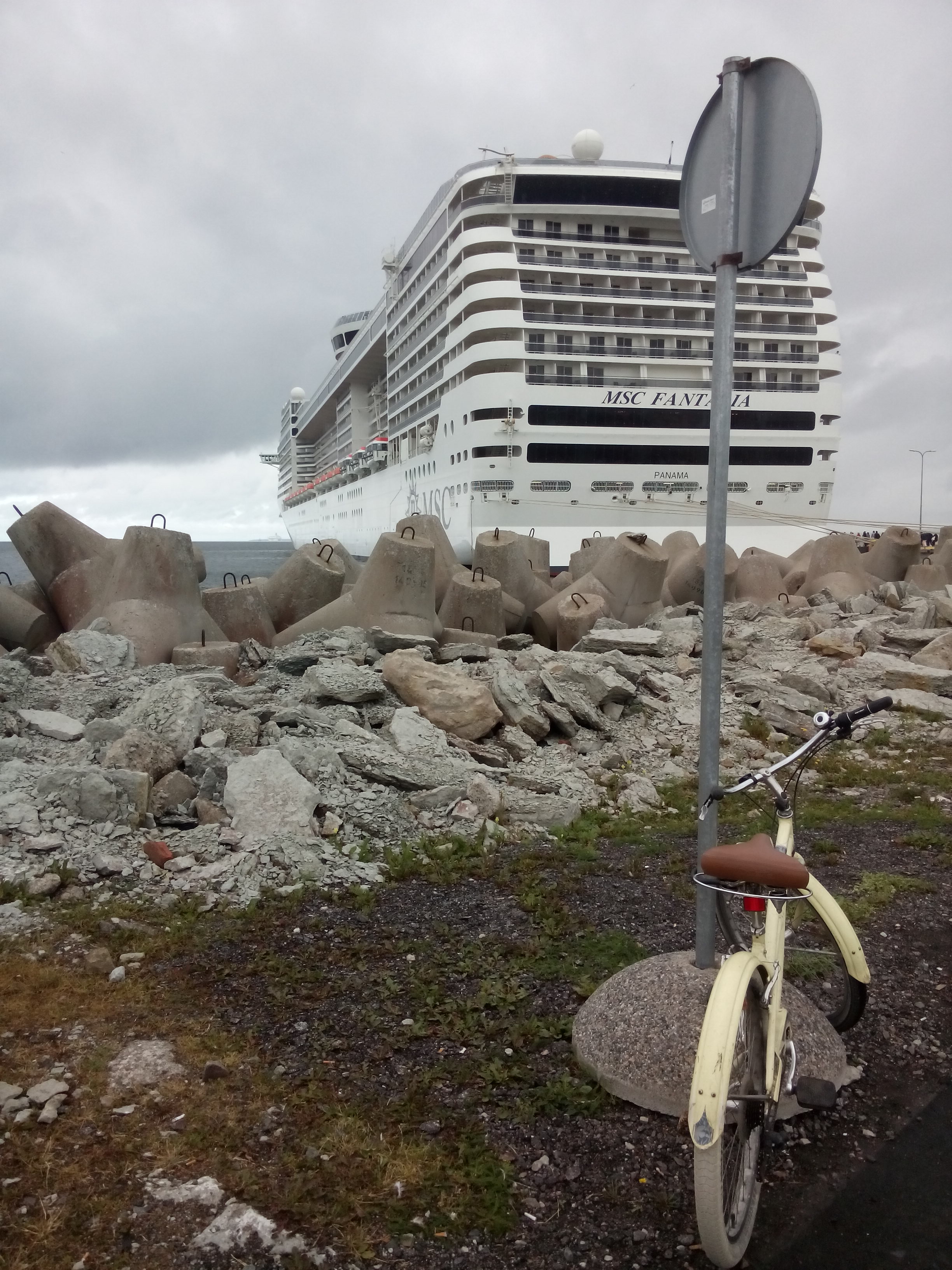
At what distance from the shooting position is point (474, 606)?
12.9 meters

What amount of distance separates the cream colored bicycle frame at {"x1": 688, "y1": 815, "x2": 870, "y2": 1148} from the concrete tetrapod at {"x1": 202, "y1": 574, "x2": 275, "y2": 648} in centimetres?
917

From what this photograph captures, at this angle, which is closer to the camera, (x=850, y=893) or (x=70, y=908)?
(x=70, y=908)

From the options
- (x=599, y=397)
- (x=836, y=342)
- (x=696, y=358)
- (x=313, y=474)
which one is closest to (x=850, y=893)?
(x=599, y=397)

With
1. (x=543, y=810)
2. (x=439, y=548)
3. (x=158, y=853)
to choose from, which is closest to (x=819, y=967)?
(x=543, y=810)

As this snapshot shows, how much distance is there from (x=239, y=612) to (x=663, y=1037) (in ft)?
31.2

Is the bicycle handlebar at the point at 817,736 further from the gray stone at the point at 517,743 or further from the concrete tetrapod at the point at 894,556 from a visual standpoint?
the concrete tetrapod at the point at 894,556

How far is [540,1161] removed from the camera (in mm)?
2912

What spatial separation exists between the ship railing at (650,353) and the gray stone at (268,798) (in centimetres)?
3050

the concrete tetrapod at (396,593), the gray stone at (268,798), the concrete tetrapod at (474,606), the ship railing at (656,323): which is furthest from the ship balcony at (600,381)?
the gray stone at (268,798)

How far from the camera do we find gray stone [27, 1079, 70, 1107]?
3.13m

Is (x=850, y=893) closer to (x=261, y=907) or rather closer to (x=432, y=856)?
(x=432, y=856)

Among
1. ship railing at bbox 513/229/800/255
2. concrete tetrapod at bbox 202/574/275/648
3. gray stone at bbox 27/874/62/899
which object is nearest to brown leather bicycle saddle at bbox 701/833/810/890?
gray stone at bbox 27/874/62/899

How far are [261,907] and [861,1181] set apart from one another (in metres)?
3.12

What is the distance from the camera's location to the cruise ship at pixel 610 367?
33594 millimetres
